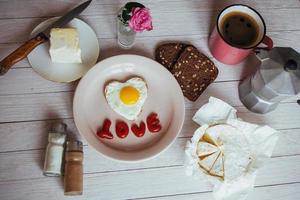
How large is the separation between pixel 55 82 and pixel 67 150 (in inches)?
8.8

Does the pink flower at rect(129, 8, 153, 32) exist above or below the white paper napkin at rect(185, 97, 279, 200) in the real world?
above

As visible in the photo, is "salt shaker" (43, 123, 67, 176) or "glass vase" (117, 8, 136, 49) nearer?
"salt shaker" (43, 123, 67, 176)

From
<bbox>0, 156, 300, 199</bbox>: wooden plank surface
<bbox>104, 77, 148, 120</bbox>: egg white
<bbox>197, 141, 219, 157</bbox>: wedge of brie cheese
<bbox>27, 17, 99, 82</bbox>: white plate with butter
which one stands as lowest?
<bbox>0, 156, 300, 199</bbox>: wooden plank surface

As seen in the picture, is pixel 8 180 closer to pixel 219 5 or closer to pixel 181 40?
pixel 181 40

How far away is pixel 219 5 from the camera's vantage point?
1.12 meters

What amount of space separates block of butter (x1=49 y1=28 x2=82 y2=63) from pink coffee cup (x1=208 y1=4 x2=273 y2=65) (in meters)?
0.41

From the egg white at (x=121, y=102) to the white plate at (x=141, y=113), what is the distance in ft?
0.06

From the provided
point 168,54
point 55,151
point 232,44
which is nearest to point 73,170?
point 55,151

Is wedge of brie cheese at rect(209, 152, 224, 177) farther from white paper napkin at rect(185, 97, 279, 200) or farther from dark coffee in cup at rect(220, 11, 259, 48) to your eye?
dark coffee in cup at rect(220, 11, 259, 48)

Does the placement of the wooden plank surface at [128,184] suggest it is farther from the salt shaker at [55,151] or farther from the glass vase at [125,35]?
the glass vase at [125,35]

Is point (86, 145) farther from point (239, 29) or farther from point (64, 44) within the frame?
point (239, 29)

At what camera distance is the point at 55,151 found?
32.8 inches

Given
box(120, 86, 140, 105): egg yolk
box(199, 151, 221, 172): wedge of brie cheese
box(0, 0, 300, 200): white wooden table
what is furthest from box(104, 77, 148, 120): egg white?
box(199, 151, 221, 172): wedge of brie cheese

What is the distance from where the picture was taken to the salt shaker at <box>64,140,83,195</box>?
2.67 feet
